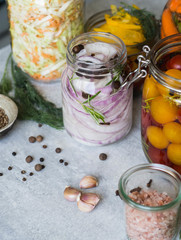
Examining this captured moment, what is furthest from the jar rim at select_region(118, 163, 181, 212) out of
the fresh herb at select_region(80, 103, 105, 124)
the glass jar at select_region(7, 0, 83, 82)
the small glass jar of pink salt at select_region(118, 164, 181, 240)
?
the glass jar at select_region(7, 0, 83, 82)

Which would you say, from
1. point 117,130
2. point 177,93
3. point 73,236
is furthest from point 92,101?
point 73,236

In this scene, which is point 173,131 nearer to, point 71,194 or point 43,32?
point 71,194

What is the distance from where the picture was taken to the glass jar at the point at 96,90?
3.83 ft

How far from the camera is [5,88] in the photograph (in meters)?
1.54

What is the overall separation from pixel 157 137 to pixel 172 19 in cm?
47

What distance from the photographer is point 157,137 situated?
42.9 inches

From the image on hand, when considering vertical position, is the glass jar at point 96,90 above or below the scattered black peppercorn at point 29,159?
above

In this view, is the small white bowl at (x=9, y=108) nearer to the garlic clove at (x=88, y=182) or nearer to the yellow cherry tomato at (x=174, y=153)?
the garlic clove at (x=88, y=182)

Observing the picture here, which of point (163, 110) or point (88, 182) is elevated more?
point (163, 110)

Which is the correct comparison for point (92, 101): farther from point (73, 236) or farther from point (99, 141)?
point (73, 236)

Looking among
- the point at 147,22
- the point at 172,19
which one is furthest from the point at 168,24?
the point at 147,22

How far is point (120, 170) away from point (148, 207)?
340mm

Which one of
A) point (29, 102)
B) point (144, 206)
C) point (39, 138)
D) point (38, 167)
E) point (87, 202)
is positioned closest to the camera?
point (144, 206)

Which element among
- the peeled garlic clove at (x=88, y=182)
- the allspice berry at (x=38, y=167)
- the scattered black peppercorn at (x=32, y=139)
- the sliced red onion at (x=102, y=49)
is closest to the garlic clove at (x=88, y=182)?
the peeled garlic clove at (x=88, y=182)
